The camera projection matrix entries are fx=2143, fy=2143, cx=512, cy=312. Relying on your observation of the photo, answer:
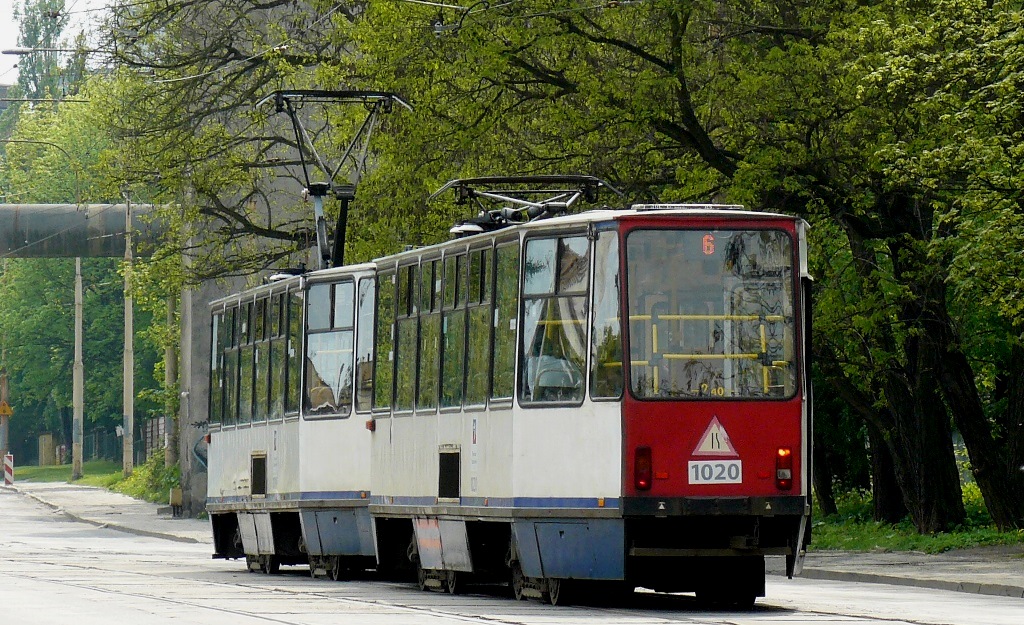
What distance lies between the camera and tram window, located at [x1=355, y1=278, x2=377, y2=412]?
2245 cm

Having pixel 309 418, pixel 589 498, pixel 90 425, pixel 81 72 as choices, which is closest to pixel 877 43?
pixel 309 418

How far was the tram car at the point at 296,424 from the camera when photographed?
22953 millimetres

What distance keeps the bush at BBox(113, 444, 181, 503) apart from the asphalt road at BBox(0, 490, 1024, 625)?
96.4ft

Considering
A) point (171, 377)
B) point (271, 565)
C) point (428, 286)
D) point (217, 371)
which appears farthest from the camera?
point (171, 377)

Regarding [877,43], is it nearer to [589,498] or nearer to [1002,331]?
[1002,331]

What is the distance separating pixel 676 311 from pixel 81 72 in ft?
84.1

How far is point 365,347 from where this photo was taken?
2277 centimetres

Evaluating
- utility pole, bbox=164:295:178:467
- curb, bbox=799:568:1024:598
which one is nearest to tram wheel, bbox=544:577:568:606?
curb, bbox=799:568:1024:598

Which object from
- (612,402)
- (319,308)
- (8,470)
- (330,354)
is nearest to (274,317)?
(319,308)

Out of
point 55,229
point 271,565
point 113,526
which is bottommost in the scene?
point 113,526

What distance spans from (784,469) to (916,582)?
7.41m

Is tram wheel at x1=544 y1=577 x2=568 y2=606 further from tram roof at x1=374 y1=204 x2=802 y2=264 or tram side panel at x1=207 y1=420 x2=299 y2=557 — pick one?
tram side panel at x1=207 y1=420 x2=299 y2=557

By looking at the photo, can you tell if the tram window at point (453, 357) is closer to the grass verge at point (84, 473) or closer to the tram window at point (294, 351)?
the tram window at point (294, 351)

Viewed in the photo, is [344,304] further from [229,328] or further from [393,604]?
[393,604]
